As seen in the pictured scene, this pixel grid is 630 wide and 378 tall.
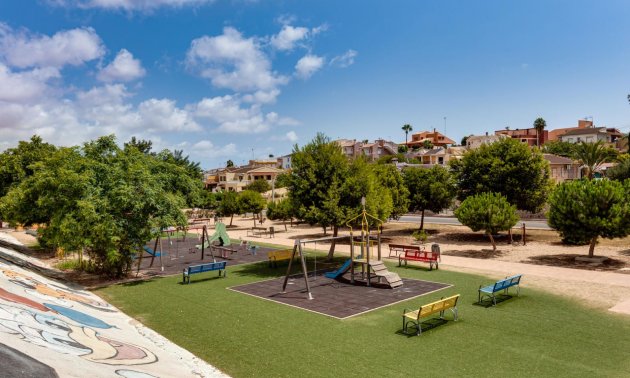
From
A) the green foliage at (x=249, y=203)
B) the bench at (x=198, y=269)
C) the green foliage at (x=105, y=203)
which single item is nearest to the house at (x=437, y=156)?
the green foliage at (x=249, y=203)

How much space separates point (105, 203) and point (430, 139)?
162833 millimetres

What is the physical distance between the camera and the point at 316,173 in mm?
26203

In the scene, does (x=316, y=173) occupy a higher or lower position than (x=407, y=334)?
higher

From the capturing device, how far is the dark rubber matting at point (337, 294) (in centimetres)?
1750

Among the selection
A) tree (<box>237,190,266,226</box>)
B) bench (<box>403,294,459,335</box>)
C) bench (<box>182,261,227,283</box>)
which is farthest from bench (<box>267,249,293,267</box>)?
tree (<box>237,190,266,226</box>)

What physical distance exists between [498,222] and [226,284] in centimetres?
1849

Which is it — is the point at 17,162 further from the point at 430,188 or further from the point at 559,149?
the point at 559,149

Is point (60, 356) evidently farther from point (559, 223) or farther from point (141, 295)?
point (559, 223)

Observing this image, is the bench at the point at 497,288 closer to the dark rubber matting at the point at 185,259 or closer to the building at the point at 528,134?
the dark rubber matting at the point at 185,259

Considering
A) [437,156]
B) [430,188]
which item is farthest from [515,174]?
[437,156]

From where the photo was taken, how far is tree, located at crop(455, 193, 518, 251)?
97.2 feet

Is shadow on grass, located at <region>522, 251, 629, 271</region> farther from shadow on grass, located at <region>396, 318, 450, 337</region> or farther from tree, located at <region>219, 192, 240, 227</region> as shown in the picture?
tree, located at <region>219, 192, 240, 227</region>

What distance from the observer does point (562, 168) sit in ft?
267

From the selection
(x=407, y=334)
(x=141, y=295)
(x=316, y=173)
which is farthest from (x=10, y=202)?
(x=407, y=334)
